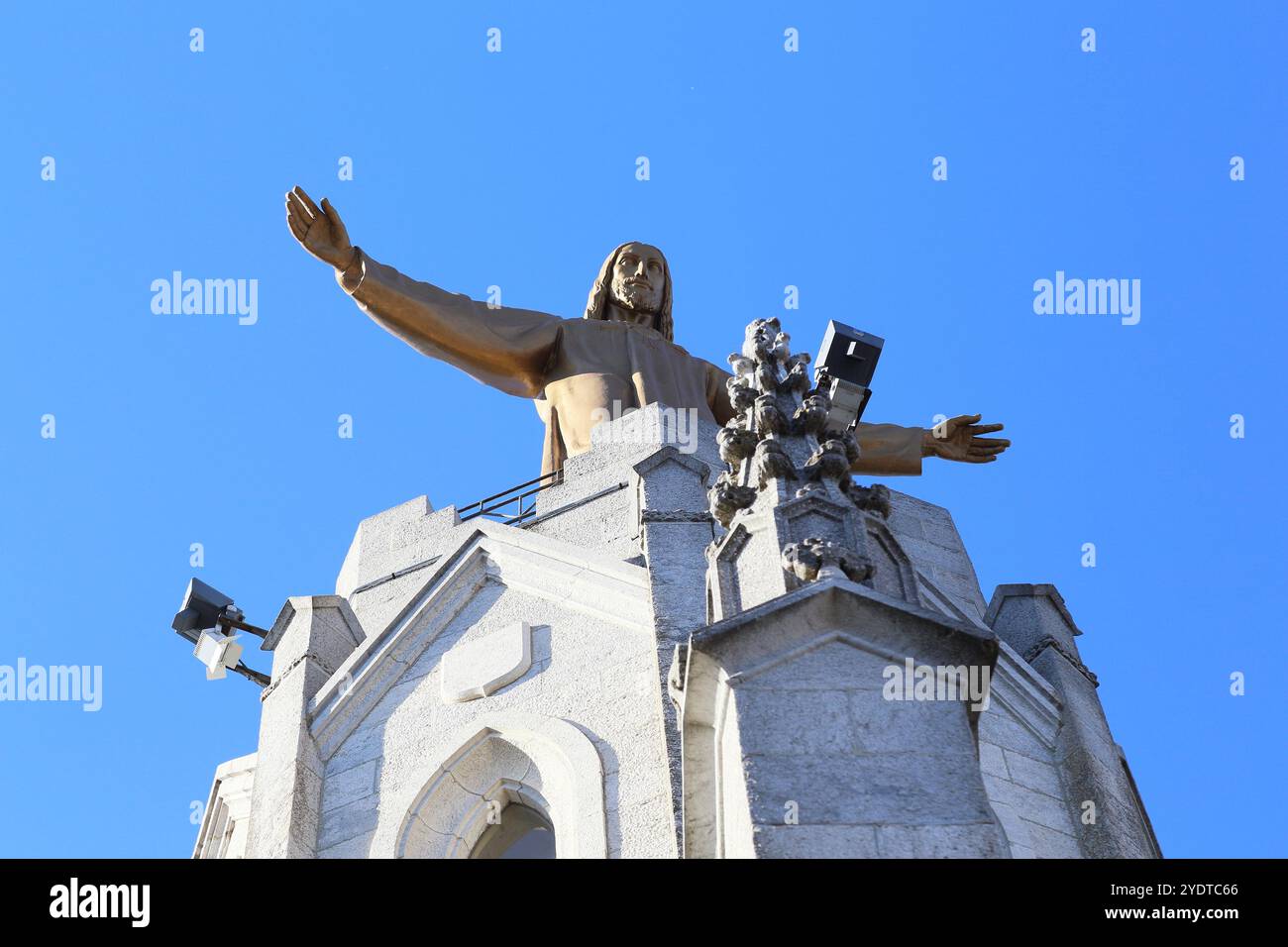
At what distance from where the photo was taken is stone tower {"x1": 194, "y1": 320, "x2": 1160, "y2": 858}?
9156 mm

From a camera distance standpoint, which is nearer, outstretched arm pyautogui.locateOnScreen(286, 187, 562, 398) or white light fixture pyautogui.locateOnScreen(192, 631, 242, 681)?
white light fixture pyautogui.locateOnScreen(192, 631, 242, 681)

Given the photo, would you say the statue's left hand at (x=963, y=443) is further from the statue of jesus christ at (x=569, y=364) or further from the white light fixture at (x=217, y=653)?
the white light fixture at (x=217, y=653)

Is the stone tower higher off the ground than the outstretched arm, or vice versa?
the outstretched arm

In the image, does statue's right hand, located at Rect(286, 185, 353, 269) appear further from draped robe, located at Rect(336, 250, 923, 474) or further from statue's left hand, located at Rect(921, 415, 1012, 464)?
statue's left hand, located at Rect(921, 415, 1012, 464)

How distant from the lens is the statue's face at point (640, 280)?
21250 millimetres

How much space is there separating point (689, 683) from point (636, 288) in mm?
11945

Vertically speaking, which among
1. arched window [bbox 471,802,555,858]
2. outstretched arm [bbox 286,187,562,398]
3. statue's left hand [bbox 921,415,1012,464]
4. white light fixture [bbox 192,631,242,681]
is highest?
outstretched arm [bbox 286,187,562,398]

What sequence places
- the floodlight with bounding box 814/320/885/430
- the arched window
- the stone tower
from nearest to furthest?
the stone tower → the arched window → the floodlight with bounding box 814/320/885/430

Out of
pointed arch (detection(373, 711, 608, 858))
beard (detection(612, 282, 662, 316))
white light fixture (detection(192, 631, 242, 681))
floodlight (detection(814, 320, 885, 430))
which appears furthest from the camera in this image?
beard (detection(612, 282, 662, 316))

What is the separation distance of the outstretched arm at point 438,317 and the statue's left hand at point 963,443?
3898 mm

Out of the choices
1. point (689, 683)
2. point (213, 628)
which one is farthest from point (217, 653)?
point (689, 683)

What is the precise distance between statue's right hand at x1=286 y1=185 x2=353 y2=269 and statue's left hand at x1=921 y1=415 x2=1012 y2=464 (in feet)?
19.8

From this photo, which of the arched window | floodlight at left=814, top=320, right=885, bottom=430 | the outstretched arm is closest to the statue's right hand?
the outstretched arm
